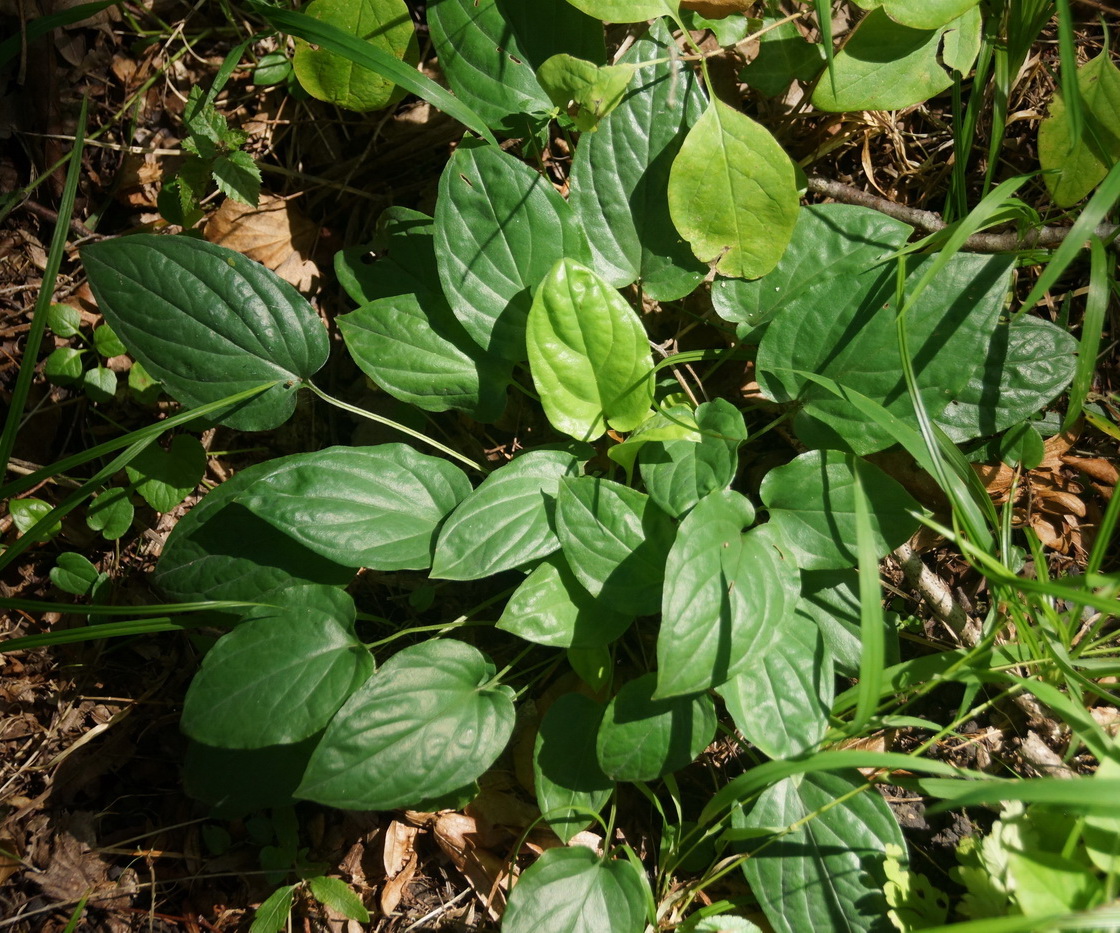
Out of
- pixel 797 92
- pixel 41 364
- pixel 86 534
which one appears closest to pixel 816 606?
pixel 797 92

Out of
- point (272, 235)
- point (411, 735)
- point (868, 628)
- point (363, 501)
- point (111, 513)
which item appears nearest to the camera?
point (868, 628)

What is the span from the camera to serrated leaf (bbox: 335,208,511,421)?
4.37 ft

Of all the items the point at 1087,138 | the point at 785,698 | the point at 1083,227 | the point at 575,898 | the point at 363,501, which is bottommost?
the point at 575,898

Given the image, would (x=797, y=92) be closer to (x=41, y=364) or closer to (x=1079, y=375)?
(x=1079, y=375)

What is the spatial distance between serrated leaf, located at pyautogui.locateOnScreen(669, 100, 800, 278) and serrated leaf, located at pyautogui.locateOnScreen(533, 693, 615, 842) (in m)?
0.84

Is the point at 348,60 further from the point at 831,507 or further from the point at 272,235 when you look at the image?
the point at 831,507

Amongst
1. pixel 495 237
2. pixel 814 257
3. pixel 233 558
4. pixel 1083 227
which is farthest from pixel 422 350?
pixel 1083 227

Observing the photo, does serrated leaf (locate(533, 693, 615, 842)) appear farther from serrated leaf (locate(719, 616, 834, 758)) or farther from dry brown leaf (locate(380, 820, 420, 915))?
dry brown leaf (locate(380, 820, 420, 915))

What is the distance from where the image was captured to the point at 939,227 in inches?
58.3

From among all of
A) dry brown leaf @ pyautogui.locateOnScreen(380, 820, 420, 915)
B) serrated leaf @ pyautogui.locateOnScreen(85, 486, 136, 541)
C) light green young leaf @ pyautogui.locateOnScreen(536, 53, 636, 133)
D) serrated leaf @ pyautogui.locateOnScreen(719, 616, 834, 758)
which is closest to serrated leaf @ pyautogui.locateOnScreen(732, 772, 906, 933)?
serrated leaf @ pyautogui.locateOnScreen(719, 616, 834, 758)

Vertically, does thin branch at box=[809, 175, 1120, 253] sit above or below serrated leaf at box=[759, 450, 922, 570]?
Answer: above

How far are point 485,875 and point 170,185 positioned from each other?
1489mm

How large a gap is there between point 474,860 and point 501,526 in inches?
27.6

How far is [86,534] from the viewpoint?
1569mm
